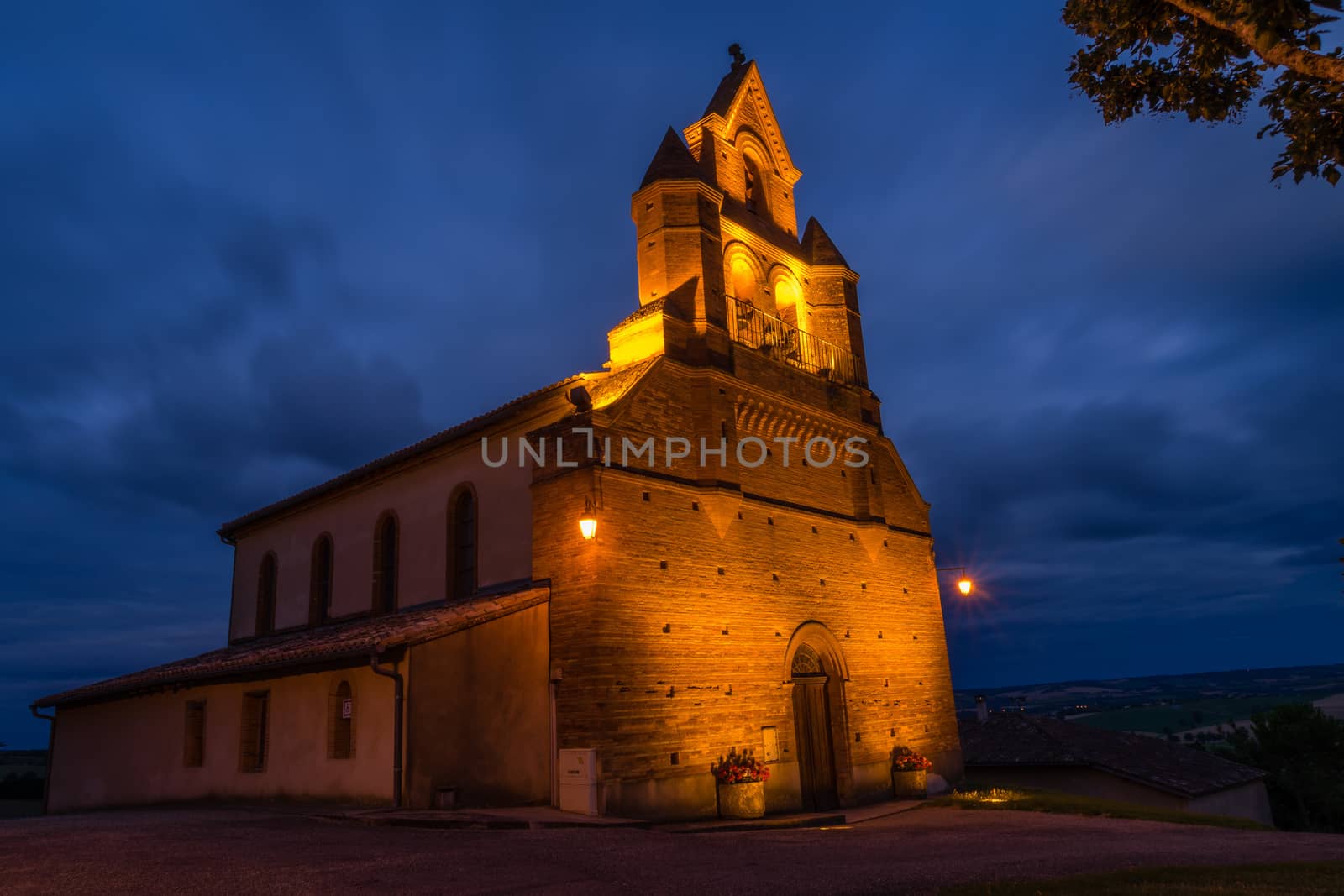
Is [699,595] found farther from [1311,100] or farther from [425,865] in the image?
[1311,100]

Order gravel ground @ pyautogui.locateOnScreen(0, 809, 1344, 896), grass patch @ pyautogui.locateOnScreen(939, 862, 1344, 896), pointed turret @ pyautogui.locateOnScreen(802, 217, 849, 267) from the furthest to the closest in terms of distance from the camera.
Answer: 1. pointed turret @ pyautogui.locateOnScreen(802, 217, 849, 267)
2. gravel ground @ pyautogui.locateOnScreen(0, 809, 1344, 896)
3. grass patch @ pyautogui.locateOnScreen(939, 862, 1344, 896)

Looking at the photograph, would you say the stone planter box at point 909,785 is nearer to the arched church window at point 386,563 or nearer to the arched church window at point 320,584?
the arched church window at point 386,563

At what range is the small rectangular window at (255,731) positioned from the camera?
57.7ft

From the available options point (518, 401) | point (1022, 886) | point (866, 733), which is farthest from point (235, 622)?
point (1022, 886)

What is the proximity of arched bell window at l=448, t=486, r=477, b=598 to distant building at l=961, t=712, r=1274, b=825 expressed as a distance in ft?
47.3

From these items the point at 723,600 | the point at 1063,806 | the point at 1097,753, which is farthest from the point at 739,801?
the point at 1097,753

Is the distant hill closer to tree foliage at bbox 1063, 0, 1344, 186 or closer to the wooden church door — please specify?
the wooden church door

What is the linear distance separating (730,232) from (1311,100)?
13833 mm

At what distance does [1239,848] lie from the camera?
10.6 metres

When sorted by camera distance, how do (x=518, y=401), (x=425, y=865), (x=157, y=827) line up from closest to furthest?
(x=425, y=865)
(x=157, y=827)
(x=518, y=401)

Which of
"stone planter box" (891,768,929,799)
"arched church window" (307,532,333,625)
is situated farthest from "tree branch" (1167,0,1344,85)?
"arched church window" (307,532,333,625)

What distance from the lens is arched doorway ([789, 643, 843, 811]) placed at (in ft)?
57.2

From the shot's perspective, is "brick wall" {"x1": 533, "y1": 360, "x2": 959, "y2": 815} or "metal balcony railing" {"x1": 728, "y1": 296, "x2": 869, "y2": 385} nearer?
"brick wall" {"x1": 533, "y1": 360, "x2": 959, "y2": 815}

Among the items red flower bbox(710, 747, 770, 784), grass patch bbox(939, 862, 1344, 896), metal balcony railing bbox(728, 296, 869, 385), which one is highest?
metal balcony railing bbox(728, 296, 869, 385)
